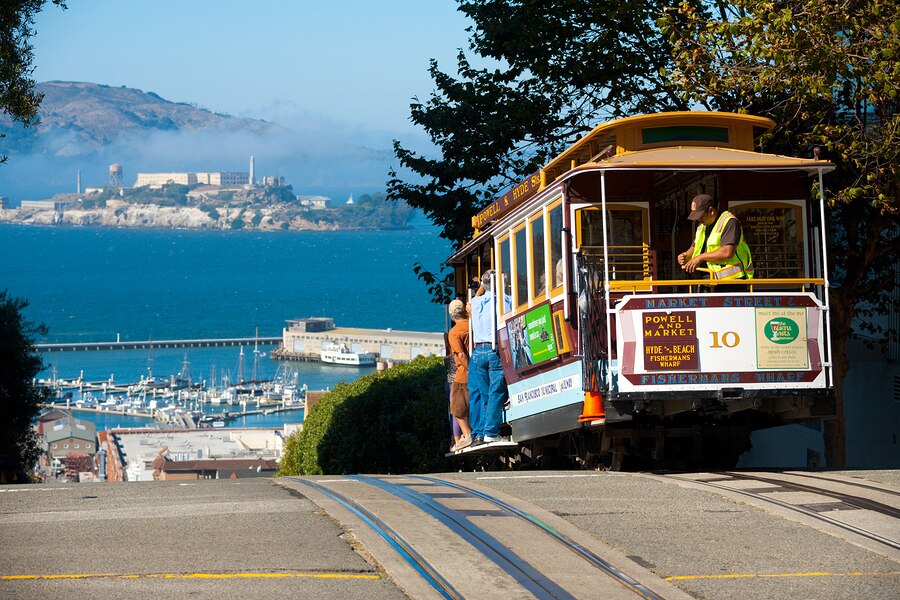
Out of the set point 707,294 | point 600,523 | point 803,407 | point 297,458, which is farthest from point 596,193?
point 297,458

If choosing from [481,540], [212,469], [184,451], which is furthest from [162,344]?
[481,540]

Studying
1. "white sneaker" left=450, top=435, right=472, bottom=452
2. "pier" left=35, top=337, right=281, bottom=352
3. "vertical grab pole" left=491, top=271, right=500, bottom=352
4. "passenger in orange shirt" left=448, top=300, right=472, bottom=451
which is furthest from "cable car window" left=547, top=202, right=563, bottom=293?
"pier" left=35, top=337, right=281, bottom=352

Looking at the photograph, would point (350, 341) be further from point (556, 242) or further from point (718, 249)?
point (718, 249)

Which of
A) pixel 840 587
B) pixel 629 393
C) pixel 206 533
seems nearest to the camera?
pixel 840 587

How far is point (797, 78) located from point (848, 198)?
1568 mm

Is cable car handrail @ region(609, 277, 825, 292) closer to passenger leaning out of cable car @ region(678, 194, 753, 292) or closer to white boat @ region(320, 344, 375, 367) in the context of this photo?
→ passenger leaning out of cable car @ region(678, 194, 753, 292)

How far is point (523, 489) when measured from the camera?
1221 centimetres

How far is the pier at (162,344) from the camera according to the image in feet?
606

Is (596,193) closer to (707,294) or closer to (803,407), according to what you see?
(707,294)

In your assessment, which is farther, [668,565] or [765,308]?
[765,308]

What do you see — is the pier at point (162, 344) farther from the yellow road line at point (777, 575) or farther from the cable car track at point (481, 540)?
the yellow road line at point (777, 575)

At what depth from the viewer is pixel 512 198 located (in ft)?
54.1

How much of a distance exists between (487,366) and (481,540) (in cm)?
777

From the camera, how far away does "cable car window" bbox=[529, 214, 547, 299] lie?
49.0 ft
